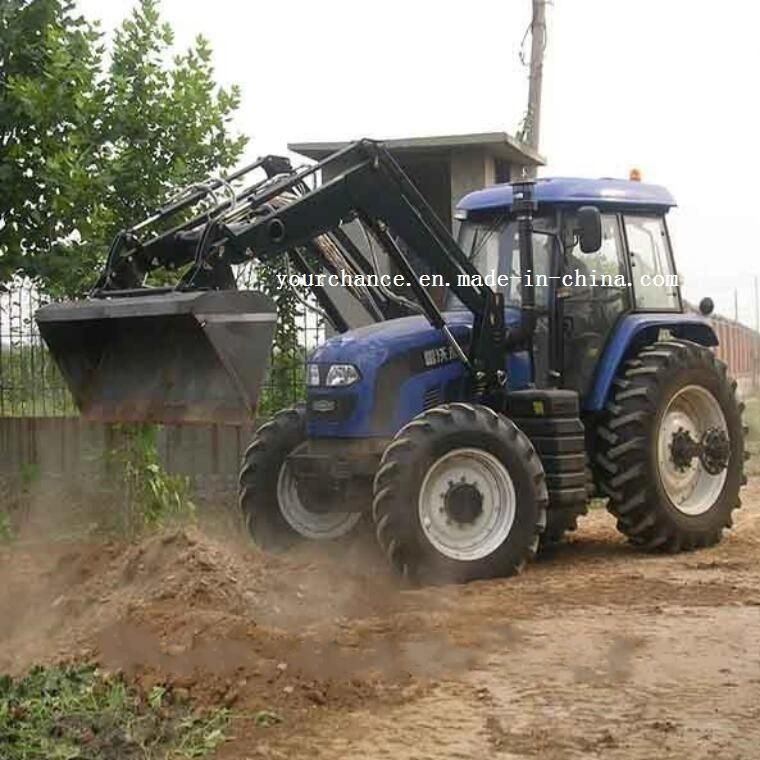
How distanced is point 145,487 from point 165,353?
286 centimetres

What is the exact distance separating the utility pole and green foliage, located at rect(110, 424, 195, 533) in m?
10.3

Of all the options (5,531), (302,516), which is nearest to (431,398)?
(302,516)

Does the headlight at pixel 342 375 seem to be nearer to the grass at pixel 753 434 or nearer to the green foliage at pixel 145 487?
the green foliage at pixel 145 487

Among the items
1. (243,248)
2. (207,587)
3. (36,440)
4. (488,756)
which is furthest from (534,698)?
(36,440)

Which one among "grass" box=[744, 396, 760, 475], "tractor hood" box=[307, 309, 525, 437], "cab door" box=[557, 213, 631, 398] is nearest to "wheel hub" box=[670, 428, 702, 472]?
"cab door" box=[557, 213, 631, 398]

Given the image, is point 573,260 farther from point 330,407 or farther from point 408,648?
point 408,648

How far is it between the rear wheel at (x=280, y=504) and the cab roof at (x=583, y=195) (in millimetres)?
1954

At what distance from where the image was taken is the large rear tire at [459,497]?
322 inches

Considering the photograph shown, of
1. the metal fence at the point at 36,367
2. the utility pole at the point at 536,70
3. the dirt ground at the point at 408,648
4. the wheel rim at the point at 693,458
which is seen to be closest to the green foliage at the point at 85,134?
the metal fence at the point at 36,367

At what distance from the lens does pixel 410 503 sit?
26.9 ft

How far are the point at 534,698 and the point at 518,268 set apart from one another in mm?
4148

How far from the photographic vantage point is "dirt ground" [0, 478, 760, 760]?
17.5 feet

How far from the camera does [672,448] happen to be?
9.57 metres

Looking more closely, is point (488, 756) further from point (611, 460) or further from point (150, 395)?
point (611, 460)
